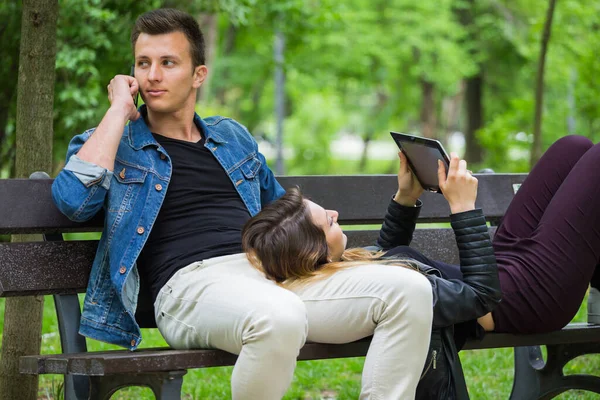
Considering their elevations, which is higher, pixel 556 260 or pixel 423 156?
pixel 423 156

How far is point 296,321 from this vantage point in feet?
10.5

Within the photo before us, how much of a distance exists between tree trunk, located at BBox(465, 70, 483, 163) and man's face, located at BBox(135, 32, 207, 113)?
62.5ft

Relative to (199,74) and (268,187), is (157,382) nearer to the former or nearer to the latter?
(268,187)

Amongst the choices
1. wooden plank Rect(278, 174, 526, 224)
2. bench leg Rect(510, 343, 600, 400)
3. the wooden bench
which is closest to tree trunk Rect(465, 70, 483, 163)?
wooden plank Rect(278, 174, 526, 224)

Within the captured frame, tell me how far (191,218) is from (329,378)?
2.07 meters

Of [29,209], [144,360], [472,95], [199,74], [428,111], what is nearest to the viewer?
[144,360]

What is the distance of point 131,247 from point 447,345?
4.06 ft

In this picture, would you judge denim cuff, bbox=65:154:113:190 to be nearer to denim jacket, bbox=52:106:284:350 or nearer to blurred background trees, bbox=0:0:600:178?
denim jacket, bbox=52:106:284:350

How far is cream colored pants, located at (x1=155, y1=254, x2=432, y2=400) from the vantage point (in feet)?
10.3

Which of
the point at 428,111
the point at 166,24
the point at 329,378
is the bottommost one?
the point at 329,378

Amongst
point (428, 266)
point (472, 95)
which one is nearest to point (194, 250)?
point (428, 266)

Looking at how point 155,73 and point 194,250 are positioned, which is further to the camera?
point 155,73

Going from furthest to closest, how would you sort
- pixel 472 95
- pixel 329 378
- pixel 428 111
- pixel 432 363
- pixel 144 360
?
pixel 428 111
pixel 472 95
pixel 329 378
pixel 432 363
pixel 144 360

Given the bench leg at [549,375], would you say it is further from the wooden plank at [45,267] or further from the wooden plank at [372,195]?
the wooden plank at [45,267]
